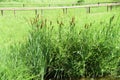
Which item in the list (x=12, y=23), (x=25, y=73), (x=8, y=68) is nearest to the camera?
(x=8, y=68)

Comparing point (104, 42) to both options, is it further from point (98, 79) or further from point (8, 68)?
point (8, 68)

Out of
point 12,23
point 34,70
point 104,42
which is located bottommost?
point 12,23

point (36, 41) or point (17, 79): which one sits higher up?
point (36, 41)

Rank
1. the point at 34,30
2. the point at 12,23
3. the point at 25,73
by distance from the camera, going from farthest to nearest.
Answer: the point at 12,23, the point at 34,30, the point at 25,73

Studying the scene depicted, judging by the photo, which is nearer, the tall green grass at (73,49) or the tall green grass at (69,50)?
the tall green grass at (69,50)

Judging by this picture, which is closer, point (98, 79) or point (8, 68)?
point (8, 68)

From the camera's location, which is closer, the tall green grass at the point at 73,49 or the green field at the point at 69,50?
the green field at the point at 69,50

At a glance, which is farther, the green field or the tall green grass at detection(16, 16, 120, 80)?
the tall green grass at detection(16, 16, 120, 80)

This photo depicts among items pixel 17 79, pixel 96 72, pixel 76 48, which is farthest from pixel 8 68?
pixel 96 72

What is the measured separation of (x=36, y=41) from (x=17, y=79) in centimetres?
98

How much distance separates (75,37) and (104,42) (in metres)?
0.57

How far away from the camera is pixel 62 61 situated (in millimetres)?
6098

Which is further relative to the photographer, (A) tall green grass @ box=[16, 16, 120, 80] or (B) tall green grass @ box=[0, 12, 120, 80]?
(A) tall green grass @ box=[16, 16, 120, 80]

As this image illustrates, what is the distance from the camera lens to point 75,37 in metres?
6.17
